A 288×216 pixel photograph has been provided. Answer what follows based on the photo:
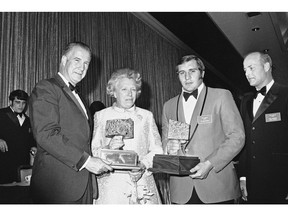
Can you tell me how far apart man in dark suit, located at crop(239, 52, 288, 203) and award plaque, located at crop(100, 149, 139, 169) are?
1241 millimetres

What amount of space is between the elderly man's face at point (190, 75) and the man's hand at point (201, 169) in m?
0.68

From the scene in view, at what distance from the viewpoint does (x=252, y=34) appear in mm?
8125

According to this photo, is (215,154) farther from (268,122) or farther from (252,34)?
(252,34)

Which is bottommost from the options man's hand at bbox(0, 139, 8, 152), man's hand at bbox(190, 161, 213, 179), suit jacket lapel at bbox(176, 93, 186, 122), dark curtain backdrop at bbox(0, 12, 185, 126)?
man's hand at bbox(190, 161, 213, 179)

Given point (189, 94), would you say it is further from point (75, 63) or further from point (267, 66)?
point (75, 63)

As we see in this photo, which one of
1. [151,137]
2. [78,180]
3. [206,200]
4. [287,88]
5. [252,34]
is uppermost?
[252,34]

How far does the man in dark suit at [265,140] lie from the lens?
8.79ft

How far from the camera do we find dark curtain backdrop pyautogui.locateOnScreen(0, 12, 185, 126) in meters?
4.72

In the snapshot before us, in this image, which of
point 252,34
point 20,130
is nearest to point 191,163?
point 20,130

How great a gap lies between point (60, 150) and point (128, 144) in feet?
2.28

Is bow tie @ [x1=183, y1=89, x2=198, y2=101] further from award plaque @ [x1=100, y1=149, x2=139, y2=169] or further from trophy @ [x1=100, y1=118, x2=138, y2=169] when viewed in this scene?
award plaque @ [x1=100, y1=149, x2=139, y2=169]

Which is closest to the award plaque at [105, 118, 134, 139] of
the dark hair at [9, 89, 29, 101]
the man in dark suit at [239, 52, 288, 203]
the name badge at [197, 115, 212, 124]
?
the name badge at [197, 115, 212, 124]

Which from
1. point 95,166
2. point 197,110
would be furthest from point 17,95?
point 197,110
